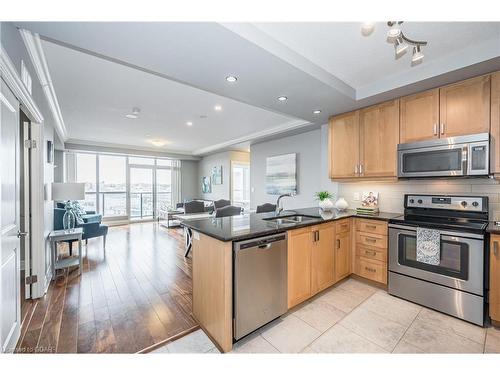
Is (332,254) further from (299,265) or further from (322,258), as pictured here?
(299,265)

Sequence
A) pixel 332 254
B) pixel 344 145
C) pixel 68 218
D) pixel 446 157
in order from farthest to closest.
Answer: pixel 68 218, pixel 344 145, pixel 332 254, pixel 446 157

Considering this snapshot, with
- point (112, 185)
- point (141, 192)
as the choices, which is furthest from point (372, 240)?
point (112, 185)

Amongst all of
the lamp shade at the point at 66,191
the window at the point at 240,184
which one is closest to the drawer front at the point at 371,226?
the lamp shade at the point at 66,191

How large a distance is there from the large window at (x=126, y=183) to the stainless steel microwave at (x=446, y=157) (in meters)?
6.70

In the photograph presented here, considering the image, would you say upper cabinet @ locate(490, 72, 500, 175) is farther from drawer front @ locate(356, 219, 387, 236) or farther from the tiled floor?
the tiled floor

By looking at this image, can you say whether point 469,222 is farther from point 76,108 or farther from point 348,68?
point 76,108

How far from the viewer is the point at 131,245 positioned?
478 cm

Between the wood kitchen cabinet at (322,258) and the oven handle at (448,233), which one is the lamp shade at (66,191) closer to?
the wood kitchen cabinet at (322,258)

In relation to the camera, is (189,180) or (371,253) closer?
(371,253)

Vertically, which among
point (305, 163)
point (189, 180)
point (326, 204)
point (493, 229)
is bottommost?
point (493, 229)

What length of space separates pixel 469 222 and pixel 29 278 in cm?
482

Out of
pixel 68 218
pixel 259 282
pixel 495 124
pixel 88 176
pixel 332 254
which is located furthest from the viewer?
pixel 88 176

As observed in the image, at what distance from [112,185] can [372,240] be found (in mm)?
7867

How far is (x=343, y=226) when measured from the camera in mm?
2824
